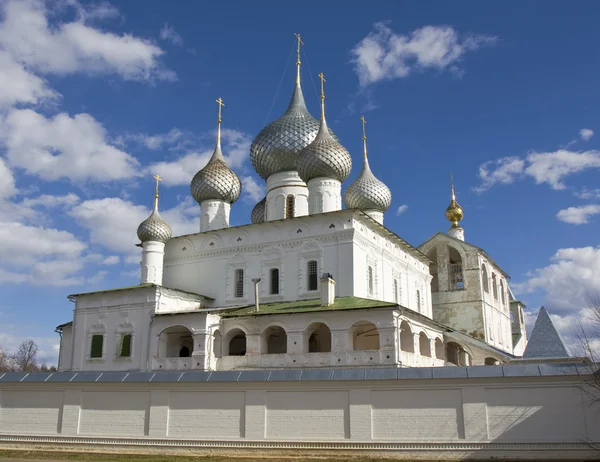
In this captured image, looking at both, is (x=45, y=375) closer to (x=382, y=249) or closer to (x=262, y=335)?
(x=262, y=335)

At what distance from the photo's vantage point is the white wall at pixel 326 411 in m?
11.0

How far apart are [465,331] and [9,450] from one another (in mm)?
22659

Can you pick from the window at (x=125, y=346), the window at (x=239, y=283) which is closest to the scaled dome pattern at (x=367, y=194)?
the window at (x=239, y=283)

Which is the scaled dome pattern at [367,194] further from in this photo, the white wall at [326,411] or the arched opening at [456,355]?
the white wall at [326,411]

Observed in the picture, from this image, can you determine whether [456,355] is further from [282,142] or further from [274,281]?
[282,142]

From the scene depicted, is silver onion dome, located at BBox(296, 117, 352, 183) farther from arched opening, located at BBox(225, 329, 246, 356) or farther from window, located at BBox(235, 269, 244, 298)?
arched opening, located at BBox(225, 329, 246, 356)

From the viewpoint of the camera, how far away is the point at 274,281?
84.4 ft

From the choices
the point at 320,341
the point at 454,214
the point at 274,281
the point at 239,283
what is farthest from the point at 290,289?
the point at 454,214

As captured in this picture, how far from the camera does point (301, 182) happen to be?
2945 centimetres

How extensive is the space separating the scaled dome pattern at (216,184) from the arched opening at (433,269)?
35.6 feet

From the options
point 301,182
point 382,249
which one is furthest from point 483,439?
point 301,182

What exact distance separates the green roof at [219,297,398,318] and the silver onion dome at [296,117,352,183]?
6.14 metres

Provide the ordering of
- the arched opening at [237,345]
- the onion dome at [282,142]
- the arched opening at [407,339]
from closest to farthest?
the arched opening at [407,339] → the arched opening at [237,345] → the onion dome at [282,142]

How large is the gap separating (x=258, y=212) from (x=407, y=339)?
12572mm
